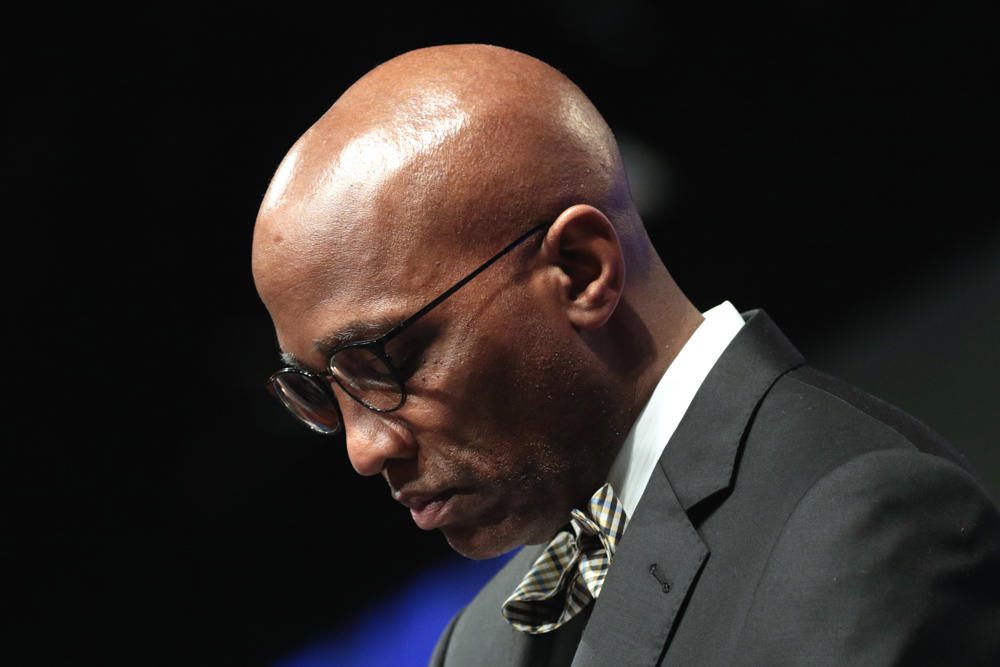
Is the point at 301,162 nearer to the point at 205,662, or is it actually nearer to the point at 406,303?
the point at 406,303

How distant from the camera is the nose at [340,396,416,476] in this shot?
1.46 metres

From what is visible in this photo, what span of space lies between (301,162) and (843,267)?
1449 mm

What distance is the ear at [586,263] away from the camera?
1416 mm

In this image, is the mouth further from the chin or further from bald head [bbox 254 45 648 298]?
bald head [bbox 254 45 648 298]

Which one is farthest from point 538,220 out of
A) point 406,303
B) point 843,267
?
point 843,267

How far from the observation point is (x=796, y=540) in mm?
1157

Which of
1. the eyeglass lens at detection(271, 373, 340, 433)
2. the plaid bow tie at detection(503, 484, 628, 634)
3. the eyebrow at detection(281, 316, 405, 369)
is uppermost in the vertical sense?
the eyebrow at detection(281, 316, 405, 369)

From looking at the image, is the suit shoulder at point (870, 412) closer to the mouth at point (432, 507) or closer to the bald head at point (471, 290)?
the bald head at point (471, 290)

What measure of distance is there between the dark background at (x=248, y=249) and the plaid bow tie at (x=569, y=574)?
3.48ft

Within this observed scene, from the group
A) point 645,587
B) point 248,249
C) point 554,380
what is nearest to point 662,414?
point 554,380

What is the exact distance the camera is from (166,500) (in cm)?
242

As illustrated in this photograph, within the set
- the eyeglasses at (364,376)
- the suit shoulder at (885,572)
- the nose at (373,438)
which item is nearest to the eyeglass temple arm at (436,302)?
the eyeglasses at (364,376)

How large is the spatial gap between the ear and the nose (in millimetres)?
336

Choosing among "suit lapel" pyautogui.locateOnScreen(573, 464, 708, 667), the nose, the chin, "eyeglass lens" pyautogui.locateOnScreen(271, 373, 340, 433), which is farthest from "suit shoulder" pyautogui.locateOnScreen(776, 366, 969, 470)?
"eyeglass lens" pyautogui.locateOnScreen(271, 373, 340, 433)
